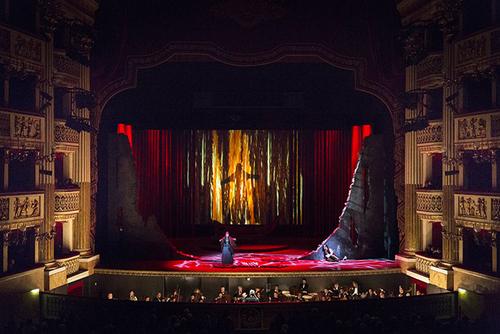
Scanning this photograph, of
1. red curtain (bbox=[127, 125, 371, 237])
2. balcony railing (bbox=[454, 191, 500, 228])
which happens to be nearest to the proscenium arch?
red curtain (bbox=[127, 125, 371, 237])

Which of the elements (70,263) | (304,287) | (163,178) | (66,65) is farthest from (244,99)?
(70,263)

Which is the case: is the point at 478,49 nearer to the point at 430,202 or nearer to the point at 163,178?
the point at 430,202

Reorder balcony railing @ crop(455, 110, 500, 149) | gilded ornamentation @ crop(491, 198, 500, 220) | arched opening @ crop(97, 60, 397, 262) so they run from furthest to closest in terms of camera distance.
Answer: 1. arched opening @ crop(97, 60, 397, 262)
2. balcony railing @ crop(455, 110, 500, 149)
3. gilded ornamentation @ crop(491, 198, 500, 220)

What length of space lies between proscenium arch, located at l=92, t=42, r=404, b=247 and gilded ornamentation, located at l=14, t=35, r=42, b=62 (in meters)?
3.32

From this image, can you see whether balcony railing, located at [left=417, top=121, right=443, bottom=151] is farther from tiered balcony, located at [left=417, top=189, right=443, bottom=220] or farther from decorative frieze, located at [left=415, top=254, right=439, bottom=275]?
decorative frieze, located at [left=415, top=254, right=439, bottom=275]

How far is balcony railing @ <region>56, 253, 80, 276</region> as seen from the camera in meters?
16.5

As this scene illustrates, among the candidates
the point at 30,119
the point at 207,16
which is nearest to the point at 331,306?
the point at 30,119

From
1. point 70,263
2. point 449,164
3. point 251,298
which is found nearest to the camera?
point 251,298

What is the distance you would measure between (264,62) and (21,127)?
313 inches

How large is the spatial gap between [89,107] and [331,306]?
31.8 ft

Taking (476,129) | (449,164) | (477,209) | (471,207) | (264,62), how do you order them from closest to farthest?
(477,209)
(476,129)
(471,207)
(449,164)
(264,62)

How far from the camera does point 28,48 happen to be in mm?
15172

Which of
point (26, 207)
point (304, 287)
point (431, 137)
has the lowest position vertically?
point (304, 287)

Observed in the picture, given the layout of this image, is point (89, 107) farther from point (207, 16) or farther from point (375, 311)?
point (375, 311)
